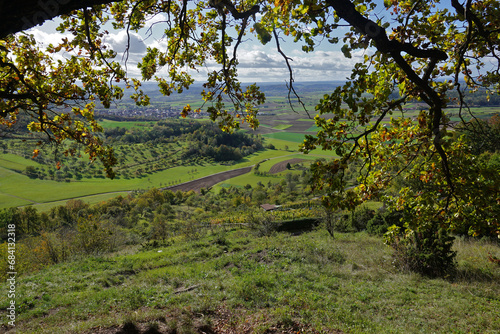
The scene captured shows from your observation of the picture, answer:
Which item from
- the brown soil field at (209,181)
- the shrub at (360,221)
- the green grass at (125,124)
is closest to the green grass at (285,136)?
the brown soil field at (209,181)

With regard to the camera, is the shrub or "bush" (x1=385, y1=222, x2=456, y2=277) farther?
the shrub

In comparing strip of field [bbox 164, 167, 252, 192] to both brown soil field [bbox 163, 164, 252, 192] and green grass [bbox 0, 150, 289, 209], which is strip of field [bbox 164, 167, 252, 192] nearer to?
brown soil field [bbox 163, 164, 252, 192]

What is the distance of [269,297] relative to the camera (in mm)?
6840

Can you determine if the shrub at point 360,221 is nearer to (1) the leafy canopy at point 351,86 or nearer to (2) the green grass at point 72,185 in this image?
(1) the leafy canopy at point 351,86

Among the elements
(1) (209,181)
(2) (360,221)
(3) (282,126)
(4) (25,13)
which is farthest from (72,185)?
(4) (25,13)

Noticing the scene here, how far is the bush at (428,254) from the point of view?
9.74 meters

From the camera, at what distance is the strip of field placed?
90125 mm

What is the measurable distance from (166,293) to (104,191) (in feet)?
306

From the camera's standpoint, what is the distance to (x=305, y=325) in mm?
5371

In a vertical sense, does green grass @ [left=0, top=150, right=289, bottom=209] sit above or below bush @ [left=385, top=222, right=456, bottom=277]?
below

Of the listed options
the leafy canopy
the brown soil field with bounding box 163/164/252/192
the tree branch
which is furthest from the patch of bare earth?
the brown soil field with bounding box 163/164/252/192

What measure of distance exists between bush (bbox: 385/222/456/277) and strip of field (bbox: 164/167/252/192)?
3169 inches

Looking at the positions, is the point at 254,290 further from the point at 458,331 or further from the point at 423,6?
the point at 423,6

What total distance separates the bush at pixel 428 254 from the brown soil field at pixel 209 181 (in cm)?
8049
